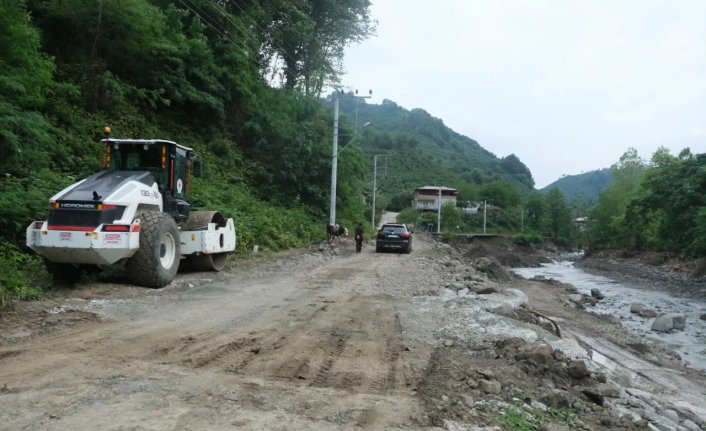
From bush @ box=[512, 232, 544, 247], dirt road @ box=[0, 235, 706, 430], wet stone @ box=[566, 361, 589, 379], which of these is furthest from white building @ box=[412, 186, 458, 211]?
wet stone @ box=[566, 361, 589, 379]

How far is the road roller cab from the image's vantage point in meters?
8.09

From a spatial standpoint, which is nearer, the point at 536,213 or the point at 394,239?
the point at 394,239

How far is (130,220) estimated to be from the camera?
8.55 m

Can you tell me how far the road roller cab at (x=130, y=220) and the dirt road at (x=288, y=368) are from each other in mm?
653

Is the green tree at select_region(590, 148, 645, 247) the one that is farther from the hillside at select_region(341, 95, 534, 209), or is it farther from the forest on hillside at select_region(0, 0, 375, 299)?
the forest on hillside at select_region(0, 0, 375, 299)

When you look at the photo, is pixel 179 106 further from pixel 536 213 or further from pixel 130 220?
pixel 536 213

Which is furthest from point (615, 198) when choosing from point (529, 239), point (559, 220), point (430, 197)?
point (430, 197)

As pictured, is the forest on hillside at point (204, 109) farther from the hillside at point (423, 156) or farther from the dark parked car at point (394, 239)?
the hillside at point (423, 156)

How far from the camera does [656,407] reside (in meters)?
6.06

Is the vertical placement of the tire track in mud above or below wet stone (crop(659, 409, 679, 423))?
above

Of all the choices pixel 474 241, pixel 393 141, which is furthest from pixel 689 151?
pixel 393 141

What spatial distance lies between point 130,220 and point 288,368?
4.96 meters

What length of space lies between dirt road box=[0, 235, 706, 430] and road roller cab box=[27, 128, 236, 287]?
0.65 metres

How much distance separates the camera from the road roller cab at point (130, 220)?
319 inches
